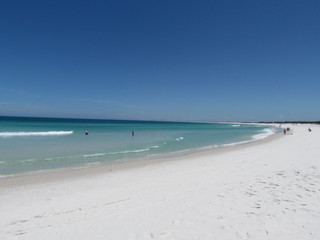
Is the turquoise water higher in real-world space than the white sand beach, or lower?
lower

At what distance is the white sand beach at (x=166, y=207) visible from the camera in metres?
3.23

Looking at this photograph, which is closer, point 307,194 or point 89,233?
point 89,233

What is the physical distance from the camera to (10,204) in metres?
4.79

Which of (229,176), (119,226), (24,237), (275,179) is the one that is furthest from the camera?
(229,176)

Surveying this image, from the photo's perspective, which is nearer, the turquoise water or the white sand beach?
the white sand beach

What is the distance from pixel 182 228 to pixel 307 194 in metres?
4.10

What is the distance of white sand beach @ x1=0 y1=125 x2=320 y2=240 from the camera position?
3226 millimetres

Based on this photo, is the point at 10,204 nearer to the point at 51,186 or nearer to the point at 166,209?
the point at 51,186

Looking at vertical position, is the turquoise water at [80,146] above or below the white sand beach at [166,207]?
below

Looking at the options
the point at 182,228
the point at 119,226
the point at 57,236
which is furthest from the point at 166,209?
the point at 57,236

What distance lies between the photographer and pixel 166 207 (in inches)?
166

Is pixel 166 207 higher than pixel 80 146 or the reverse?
higher

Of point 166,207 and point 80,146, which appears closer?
point 166,207

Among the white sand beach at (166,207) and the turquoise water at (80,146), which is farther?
the turquoise water at (80,146)
